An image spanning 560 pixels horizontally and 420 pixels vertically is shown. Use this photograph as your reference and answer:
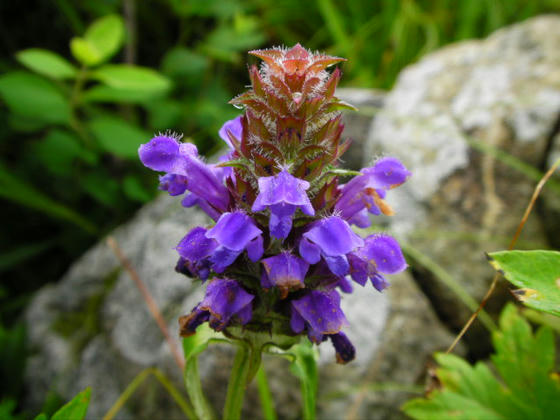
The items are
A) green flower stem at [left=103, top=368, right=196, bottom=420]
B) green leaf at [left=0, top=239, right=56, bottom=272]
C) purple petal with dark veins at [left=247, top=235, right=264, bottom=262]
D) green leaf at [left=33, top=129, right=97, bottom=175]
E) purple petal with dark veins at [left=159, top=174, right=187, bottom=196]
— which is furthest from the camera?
green leaf at [left=0, top=239, right=56, bottom=272]

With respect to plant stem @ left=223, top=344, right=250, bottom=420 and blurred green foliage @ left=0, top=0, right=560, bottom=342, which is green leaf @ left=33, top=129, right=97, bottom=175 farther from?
plant stem @ left=223, top=344, right=250, bottom=420

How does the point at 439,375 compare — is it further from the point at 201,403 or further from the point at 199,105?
the point at 199,105

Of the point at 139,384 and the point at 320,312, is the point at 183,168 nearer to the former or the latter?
the point at 320,312

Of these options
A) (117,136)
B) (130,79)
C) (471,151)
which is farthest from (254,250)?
(471,151)

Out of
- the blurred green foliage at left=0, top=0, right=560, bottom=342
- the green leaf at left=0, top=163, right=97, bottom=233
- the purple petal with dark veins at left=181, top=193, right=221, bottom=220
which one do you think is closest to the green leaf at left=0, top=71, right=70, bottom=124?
the blurred green foliage at left=0, top=0, right=560, bottom=342

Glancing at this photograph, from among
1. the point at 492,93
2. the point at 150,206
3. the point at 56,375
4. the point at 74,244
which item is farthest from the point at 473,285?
the point at 74,244

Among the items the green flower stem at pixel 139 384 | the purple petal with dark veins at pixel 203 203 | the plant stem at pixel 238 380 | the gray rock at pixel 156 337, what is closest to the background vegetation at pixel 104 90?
the gray rock at pixel 156 337
